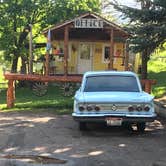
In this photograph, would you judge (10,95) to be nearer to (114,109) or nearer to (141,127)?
(141,127)

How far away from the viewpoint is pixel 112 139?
13383 millimetres

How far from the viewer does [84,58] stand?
3812cm

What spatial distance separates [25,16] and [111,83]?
26.7m

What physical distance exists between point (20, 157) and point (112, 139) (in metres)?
3.27

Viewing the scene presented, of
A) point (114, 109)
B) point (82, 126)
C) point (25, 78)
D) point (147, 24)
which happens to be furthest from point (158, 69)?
point (114, 109)

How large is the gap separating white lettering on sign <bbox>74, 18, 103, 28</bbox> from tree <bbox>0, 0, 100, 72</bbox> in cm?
1137

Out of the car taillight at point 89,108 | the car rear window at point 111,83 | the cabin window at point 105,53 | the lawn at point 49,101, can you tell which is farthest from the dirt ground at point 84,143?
the cabin window at point 105,53

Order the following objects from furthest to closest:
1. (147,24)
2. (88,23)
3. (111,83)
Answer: (88,23) → (147,24) → (111,83)

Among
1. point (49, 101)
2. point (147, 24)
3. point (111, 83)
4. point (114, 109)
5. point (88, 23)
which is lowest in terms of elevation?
point (49, 101)

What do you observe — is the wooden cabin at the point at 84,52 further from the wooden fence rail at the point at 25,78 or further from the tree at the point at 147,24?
the tree at the point at 147,24

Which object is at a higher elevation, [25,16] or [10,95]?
[25,16]

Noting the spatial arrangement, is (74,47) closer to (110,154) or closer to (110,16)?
(110,16)

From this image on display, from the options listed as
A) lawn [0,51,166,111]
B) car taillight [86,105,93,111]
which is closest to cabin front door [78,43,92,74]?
lawn [0,51,166,111]

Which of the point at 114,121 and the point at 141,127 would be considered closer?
the point at 114,121
